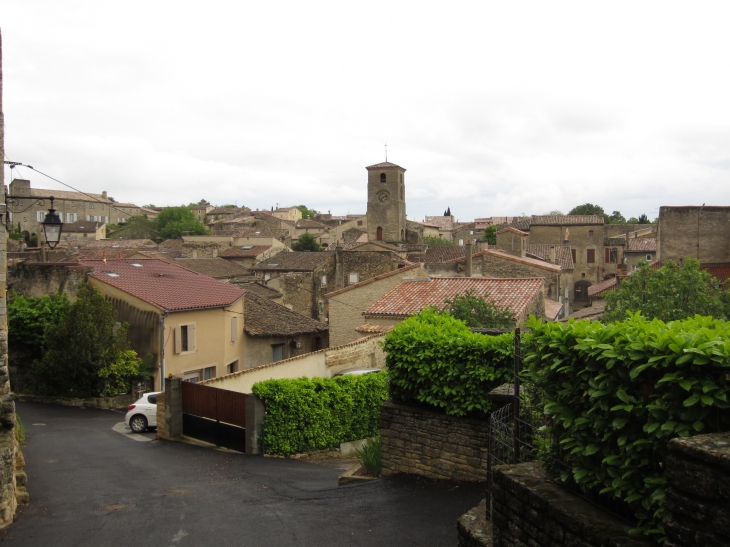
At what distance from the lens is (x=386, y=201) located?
2677 inches

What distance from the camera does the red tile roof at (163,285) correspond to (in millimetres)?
25188

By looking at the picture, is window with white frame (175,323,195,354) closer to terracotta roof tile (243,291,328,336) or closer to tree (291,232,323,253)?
terracotta roof tile (243,291,328,336)

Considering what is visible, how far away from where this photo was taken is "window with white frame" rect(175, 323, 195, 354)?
81.3 feet

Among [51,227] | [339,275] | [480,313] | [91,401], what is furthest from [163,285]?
[339,275]

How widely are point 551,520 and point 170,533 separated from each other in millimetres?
6372

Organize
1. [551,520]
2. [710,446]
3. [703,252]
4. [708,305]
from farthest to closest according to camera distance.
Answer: [703,252]
[708,305]
[551,520]
[710,446]

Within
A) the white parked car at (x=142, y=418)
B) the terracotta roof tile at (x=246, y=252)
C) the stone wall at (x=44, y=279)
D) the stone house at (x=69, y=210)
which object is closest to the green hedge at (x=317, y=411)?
the white parked car at (x=142, y=418)

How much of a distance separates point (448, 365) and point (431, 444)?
1.50m

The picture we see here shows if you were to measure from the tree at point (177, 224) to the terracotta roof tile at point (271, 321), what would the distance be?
65750mm

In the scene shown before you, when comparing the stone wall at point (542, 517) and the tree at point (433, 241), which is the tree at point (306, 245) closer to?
the tree at point (433, 241)

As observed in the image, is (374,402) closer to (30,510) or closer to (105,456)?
(105,456)

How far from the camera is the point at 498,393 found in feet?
27.9

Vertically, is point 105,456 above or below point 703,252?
below

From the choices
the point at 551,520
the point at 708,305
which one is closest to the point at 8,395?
the point at 551,520
